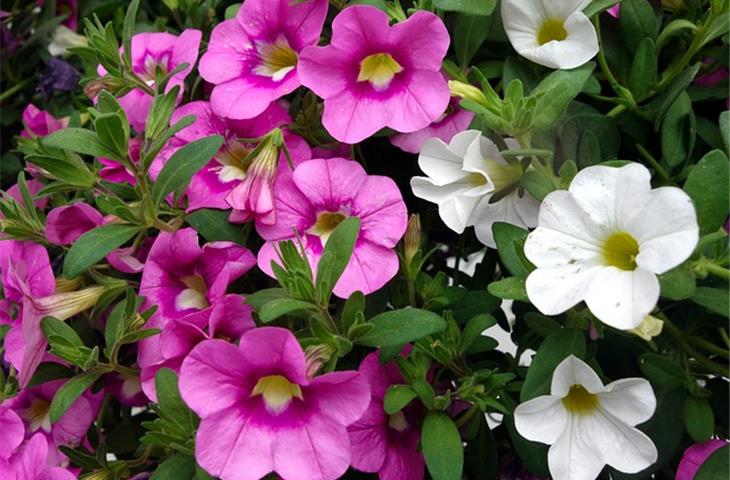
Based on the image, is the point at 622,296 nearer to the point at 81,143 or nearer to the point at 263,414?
the point at 263,414

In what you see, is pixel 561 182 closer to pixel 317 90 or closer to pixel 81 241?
pixel 317 90

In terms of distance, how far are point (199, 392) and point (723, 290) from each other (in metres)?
0.37

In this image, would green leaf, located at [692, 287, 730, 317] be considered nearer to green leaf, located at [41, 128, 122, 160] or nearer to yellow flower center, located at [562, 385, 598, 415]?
yellow flower center, located at [562, 385, 598, 415]

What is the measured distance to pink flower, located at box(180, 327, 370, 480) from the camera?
65 centimetres

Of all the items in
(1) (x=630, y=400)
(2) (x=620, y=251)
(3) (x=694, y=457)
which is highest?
(2) (x=620, y=251)

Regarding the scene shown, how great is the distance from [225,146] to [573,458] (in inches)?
15.2

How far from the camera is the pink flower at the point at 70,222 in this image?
804 millimetres

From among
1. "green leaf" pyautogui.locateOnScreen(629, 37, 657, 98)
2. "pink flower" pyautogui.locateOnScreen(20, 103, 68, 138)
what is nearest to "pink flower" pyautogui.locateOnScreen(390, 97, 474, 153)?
"green leaf" pyautogui.locateOnScreen(629, 37, 657, 98)

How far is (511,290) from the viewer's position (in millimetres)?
655

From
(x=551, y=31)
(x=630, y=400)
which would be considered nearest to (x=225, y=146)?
(x=551, y=31)

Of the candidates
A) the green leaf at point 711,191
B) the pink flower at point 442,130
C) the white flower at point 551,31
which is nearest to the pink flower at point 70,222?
the pink flower at point 442,130

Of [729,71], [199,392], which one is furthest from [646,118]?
[199,392]

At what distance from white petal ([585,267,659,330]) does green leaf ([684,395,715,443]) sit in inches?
8.3

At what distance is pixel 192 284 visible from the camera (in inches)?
30.9
